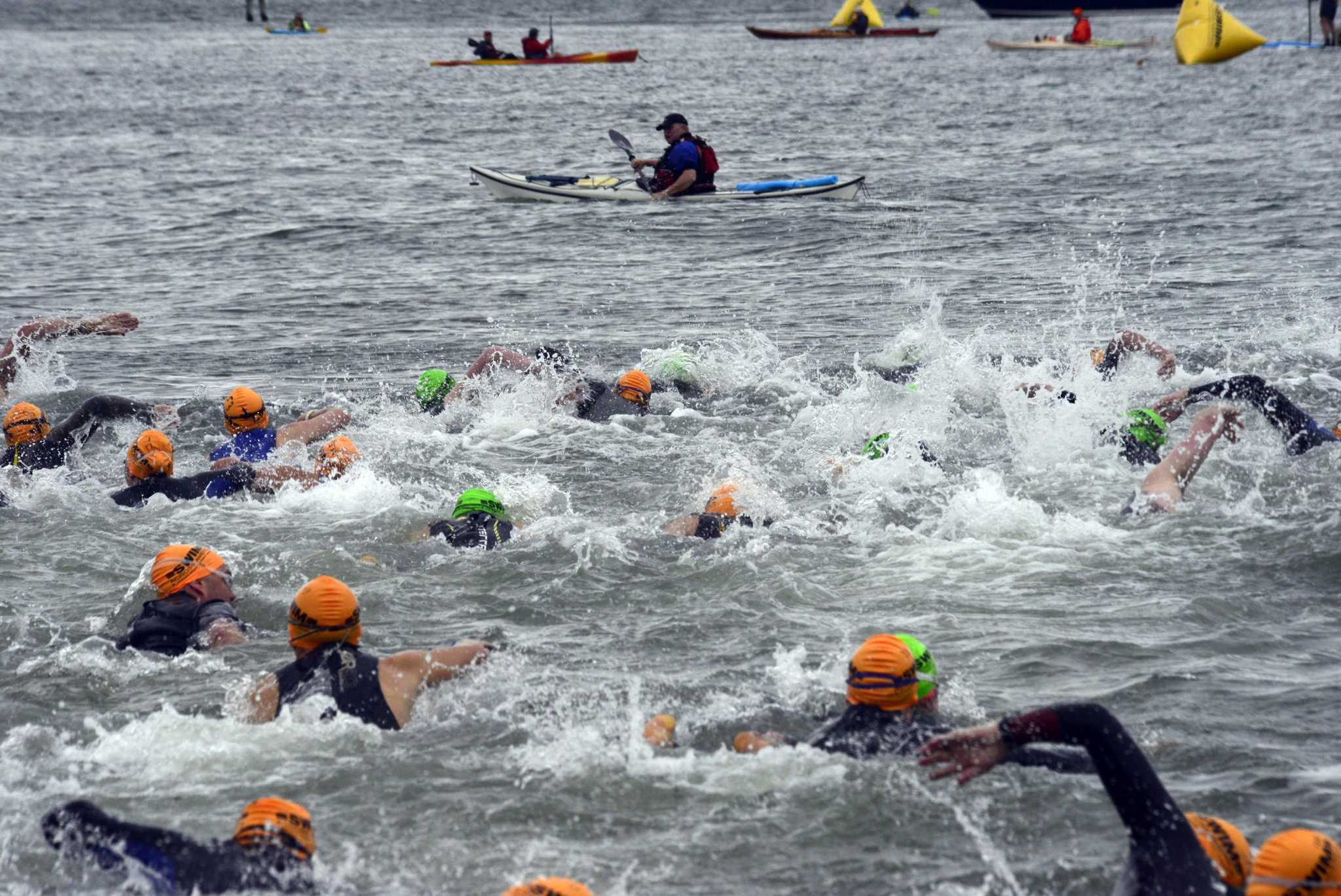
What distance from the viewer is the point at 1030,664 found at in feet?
25.2

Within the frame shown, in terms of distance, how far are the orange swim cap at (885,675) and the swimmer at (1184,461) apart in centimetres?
349

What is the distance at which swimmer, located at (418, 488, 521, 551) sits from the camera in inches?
373

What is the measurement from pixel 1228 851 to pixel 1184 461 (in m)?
4.12

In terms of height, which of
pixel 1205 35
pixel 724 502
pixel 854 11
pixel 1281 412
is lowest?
pixel 724 502

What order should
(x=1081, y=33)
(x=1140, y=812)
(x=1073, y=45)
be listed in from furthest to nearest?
(x=1081, y=33)
(x=1073, y=45)
(x=1140, y=812)

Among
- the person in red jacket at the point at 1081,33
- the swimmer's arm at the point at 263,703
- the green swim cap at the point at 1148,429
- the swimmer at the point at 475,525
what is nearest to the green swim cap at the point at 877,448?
the green swim cap at the point at 1148,429

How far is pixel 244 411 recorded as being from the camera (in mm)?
11094

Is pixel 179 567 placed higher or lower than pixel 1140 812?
lower

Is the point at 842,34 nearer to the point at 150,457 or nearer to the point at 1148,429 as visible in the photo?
the point at 1148,429

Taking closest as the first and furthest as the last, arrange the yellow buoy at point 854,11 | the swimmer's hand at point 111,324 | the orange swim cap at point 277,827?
1. the orange swim cap at point 277,827
2. the swimmer's hand at point 111,324
3. the yellow buoy at point 854,11

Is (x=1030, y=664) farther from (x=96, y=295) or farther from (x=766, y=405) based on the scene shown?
(x=96, y=295)

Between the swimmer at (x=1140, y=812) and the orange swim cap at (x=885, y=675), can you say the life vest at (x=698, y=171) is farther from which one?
the swimmer at (x=1140, y=812)

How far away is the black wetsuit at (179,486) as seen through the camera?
34.3 feet

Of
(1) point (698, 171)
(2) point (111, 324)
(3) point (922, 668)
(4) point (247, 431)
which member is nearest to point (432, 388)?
(4) point (247, 431)
